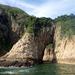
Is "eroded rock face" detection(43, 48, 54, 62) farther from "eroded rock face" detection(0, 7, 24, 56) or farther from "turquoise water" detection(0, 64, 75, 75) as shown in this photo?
"turquoise water" detection(0, 64, 75, 75)

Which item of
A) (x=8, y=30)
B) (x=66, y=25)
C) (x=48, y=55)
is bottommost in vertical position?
(x=48, y=55)

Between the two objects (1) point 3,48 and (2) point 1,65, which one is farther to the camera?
(1) point 3,48

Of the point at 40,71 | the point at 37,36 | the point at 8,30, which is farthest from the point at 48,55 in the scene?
the point at 40,71

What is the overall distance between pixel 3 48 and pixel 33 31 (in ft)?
42.3

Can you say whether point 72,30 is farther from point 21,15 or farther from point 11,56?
point 11,56

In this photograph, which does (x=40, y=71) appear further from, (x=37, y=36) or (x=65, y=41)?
(x=65, y=41)

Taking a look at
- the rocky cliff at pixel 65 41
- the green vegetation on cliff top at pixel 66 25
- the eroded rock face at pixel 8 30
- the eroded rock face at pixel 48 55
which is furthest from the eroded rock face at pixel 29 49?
the eroded rock face at pixel 8 30

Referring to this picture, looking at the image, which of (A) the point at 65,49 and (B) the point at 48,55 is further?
(B) the point at 48,55

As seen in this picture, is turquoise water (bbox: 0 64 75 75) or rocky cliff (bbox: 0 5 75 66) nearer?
turquoise water (bbox: 0 64 75 75)

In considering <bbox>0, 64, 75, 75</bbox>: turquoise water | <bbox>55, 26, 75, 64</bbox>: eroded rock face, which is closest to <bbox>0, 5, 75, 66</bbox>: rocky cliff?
<bbox>55, 26, 75, 64</bbox>: eroded rock face

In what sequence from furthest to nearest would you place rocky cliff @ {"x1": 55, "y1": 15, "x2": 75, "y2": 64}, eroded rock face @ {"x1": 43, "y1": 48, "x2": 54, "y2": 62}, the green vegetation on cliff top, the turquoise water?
the green vegetation on cliff top → eroded rock face @ {"x1": 43, "y1": 48, "x2": 54, "y2": 62} → rocky cliff @ {"x1": 55, "y1": 15, "x2": 75, "y2": 64} → the turquoise water

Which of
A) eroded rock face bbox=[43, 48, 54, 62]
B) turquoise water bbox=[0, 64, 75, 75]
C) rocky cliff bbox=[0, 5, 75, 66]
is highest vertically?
rocky cliff bbox=[0, 5, 75, 66]

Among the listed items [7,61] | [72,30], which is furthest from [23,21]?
[7,61]

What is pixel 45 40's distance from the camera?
10988 centimetres
